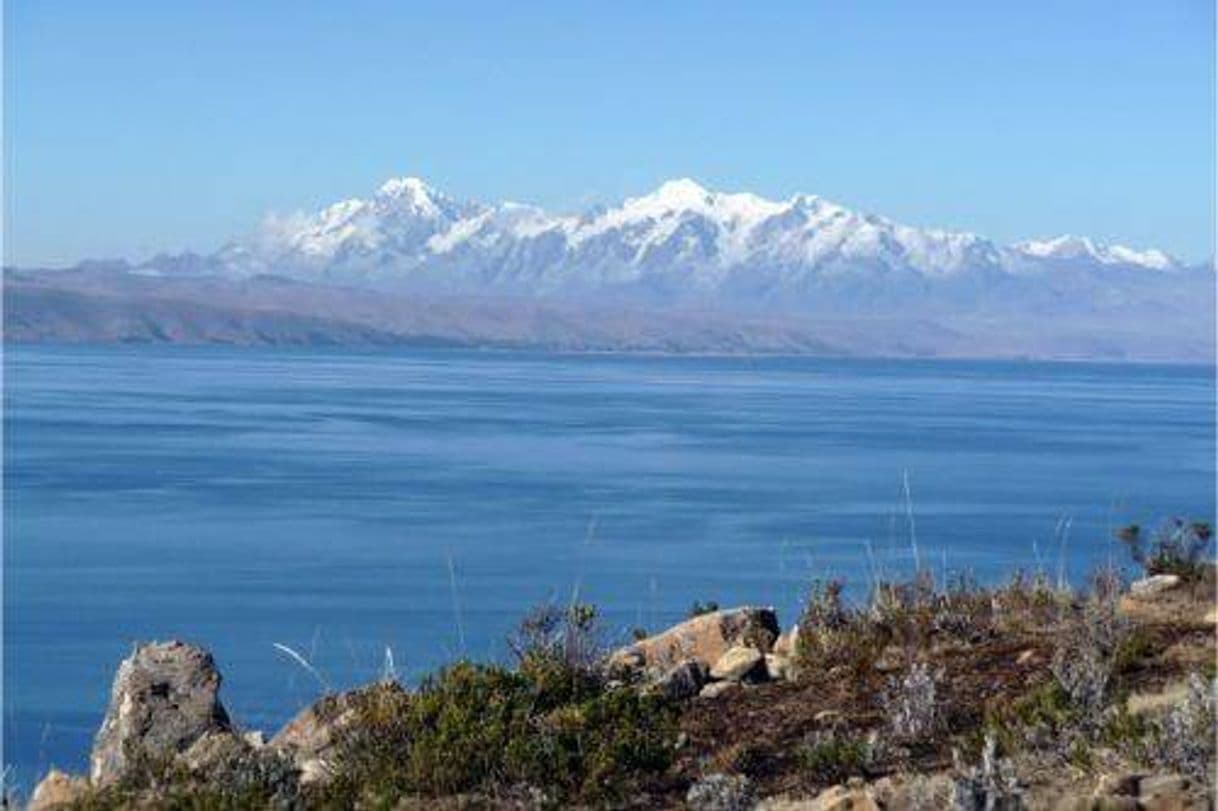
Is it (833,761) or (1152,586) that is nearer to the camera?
(833,761)

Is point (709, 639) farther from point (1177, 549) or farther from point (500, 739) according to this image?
point (1177, 549)

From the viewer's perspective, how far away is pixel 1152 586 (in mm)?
9156

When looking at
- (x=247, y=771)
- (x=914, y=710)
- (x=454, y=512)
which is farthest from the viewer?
(x=454, y=512)

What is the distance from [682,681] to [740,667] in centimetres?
40

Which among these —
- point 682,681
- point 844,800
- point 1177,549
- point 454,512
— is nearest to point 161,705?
point 682,681

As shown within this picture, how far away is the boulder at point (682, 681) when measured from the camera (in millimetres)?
7244

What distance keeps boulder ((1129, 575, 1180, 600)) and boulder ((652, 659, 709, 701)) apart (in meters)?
2.34

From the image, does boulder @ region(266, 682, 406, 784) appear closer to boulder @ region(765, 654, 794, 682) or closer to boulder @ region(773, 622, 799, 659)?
boulder @ region(765, 654, 794, 682)

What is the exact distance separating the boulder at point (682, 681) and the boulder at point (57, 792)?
1875 millimetres

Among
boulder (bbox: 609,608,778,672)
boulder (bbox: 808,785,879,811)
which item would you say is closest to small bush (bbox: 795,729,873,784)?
boulder (bbox: 808,785,879,811)

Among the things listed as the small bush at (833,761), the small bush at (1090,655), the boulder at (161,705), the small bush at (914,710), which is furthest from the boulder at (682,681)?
the boulder at (161,705)

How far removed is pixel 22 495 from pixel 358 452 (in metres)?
10.9

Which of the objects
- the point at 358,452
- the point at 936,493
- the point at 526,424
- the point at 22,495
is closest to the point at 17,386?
the point at 526,424

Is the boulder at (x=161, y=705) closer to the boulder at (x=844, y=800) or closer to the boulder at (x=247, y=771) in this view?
the boulder at (x=247, y=771)
